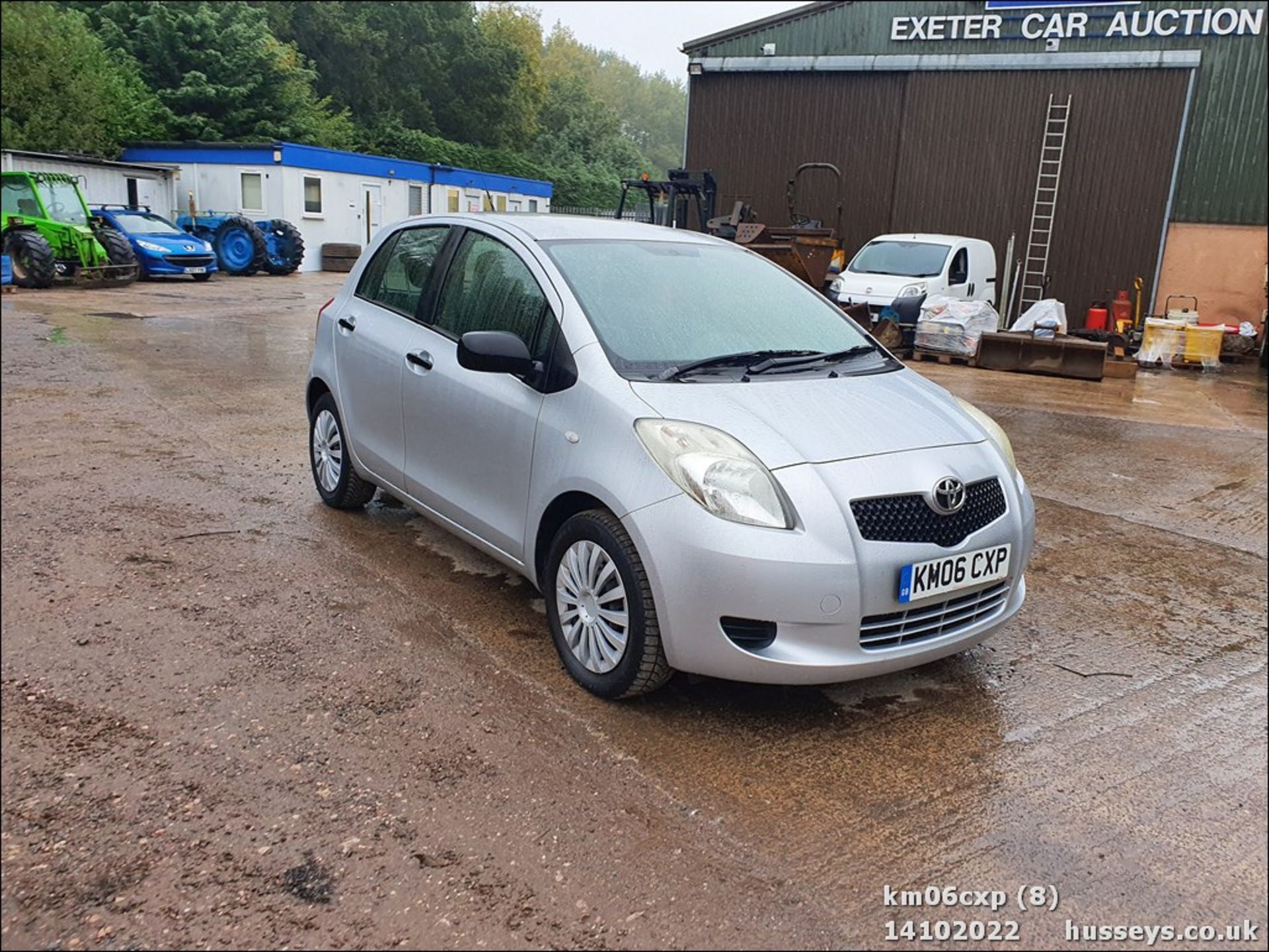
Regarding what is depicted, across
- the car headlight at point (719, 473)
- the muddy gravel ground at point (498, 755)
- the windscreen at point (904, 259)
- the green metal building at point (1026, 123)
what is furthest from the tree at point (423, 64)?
the car headlight at point (719, 473)

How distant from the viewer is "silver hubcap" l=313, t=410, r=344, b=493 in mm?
5176

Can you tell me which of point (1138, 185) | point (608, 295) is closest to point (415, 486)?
point (608, 295)

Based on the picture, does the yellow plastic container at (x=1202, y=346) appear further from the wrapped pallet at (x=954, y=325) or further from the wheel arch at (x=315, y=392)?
the wheel arch at (x=315, y=392)

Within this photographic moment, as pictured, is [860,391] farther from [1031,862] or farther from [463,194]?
[463,194]

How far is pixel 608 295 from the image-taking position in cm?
382

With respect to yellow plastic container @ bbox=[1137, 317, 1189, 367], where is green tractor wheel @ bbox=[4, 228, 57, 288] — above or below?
above

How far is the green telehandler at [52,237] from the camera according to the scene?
219cm

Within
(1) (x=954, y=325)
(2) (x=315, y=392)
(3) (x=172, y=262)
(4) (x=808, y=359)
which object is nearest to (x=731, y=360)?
(4) (x=808, y=359)

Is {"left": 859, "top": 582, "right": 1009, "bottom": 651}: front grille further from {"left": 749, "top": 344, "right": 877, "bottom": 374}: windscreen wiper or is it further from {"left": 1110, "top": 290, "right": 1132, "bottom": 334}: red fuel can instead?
{"left": 1110, "top": 290, "right": 1132, "bottom": 334}: red fuel can

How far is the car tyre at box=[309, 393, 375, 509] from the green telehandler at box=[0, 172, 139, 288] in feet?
4.41

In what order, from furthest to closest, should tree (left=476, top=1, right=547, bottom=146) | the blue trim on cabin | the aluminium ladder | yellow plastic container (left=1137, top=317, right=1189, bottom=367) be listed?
tree (left=476, top=1, right=547, bottom=146)
the blue trim on cabin
the aluminium ladder
yellow plastic container (left=1137, top=317, right=1189, bottom=367)

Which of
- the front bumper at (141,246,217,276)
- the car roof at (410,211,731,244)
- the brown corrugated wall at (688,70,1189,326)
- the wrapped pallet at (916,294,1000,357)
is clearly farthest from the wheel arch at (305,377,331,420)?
the brown corrugated wall at (688,70,1189,326)

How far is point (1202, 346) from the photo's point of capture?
46.2ft

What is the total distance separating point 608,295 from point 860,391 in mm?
1022
